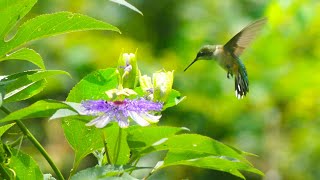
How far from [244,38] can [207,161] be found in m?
0.90

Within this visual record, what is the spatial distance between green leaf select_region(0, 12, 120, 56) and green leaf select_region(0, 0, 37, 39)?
2 centimetres

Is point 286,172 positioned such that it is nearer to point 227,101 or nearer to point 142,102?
point 227,101

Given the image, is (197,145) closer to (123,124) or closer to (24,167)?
(123,124)

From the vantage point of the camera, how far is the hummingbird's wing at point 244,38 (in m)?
1.94

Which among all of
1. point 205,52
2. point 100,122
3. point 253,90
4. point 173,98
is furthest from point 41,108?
point 253,90

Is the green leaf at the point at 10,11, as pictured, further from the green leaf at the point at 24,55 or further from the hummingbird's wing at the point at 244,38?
the hummingbird's wing at the point at 244,38

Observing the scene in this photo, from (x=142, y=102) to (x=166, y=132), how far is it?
8cm

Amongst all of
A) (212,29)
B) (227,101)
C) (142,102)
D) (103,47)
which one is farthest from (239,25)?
(142,102)

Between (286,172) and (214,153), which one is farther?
(286,172)

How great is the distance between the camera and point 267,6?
3773 mm

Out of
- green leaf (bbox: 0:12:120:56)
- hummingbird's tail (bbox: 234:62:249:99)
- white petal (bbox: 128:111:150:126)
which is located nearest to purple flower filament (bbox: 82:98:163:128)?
white petal (bbox: 128:111:150:126)

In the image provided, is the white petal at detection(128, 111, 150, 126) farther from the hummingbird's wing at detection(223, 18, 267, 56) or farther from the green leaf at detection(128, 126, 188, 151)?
the hummingbird's wing at detection(223, 18, 267, 56)

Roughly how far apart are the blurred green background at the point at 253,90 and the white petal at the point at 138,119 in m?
2.50

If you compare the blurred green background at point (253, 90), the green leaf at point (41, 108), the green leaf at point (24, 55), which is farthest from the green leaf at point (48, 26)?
the blurred green background at point (253, 90)
